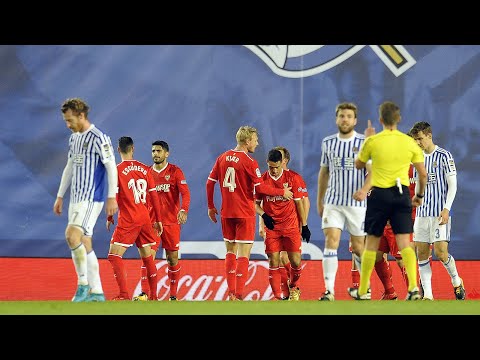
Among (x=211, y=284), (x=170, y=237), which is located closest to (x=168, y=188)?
(x=170, y=237)

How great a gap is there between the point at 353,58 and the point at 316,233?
8.53 ft

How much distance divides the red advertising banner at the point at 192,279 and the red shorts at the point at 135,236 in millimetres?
2477

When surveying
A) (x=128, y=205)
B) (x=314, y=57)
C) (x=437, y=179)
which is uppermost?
(x=314, y=57)

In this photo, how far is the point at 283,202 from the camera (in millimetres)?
12875

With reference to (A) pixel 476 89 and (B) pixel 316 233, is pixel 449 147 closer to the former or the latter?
(A) pixel 476 89

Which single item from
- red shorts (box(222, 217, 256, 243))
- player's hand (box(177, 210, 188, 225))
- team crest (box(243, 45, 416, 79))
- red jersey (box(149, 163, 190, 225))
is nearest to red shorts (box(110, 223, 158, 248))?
player's hand (box(177, 210, 188, 225))

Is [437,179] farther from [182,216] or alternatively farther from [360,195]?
[182,216]

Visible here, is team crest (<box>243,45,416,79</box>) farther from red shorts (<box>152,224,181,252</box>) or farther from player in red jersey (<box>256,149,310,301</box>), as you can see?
red shorts (<box>152,224,181,252</box>)

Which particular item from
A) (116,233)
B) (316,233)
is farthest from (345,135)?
(316,233)

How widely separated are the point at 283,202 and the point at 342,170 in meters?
2.60

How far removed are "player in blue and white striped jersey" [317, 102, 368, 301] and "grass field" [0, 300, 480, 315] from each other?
86cm

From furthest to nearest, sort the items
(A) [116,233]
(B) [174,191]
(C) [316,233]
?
(C) [316,233]
(B) [174,191]
(A) [116,233]

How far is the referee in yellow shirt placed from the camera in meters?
9.77

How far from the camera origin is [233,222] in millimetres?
12430
